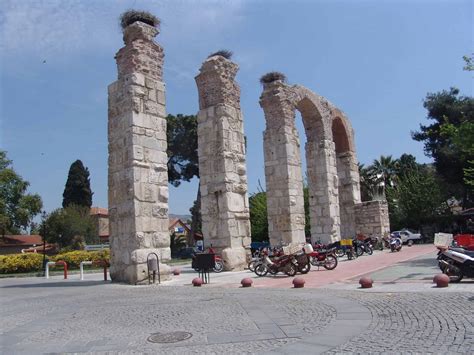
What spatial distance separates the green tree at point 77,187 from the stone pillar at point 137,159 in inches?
1481

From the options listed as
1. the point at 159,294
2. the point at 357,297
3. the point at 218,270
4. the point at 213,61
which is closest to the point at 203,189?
the point at 218,270

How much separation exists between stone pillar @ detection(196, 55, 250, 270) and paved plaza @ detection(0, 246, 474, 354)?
18.2 feet

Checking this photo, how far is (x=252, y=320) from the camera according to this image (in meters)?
6.08

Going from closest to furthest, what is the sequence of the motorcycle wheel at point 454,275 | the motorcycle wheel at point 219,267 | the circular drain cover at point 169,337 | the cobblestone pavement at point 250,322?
the cobblestone pavement at point 250,322, the circular drain cover at point 169,337, the motorcycle wheel at point 454,275, the motorcycle wheel at point 219,267

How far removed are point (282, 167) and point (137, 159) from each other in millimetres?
8157

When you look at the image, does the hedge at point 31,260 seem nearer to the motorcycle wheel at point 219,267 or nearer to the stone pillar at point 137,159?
the motorcycle wheel at point 219,267

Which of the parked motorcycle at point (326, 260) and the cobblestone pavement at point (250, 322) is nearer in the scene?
the cobblestone pavement at point (250, 322)

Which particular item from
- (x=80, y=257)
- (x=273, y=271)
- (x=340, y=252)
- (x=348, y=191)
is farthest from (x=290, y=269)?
(x=80, y=257)

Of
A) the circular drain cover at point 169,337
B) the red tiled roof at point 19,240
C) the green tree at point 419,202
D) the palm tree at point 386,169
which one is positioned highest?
the palm tree at point 386,169

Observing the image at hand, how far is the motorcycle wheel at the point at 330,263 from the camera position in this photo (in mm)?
13859

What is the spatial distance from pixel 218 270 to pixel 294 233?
15.2ft

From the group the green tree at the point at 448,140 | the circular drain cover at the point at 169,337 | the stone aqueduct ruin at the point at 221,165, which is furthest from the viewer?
the green tree at the point at 448,140

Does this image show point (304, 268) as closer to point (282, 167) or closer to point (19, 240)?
point (282, 167)

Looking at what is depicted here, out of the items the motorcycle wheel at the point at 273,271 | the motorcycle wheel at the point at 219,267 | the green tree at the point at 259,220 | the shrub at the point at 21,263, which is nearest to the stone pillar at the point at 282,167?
the motorcycle wheel at the point at 219,267
